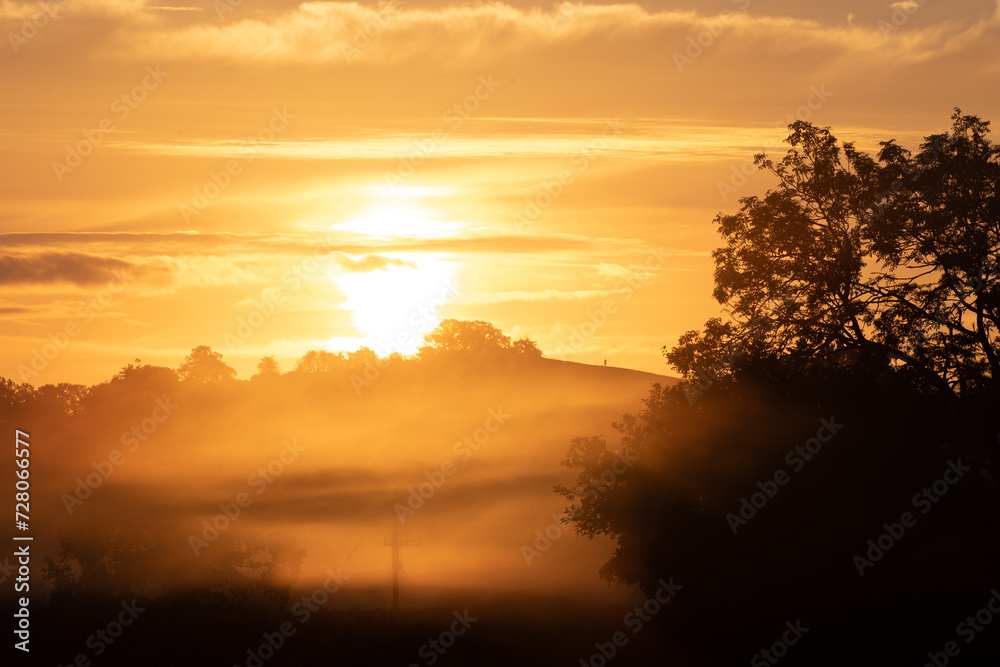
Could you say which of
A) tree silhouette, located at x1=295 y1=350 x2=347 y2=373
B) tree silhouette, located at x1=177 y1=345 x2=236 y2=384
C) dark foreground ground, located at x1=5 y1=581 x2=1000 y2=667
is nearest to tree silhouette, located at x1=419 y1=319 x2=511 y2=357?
tree silhouette, located at x1=295 y1=350 x2=347 y2=373

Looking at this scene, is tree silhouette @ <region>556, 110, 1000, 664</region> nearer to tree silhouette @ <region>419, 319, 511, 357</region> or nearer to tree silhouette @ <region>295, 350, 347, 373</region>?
tree silhouette @ <region>419, 319, 511, 357</region>

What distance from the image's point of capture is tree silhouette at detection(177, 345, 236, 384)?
11756 cm

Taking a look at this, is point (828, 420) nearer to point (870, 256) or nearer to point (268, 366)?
point (870, 256)

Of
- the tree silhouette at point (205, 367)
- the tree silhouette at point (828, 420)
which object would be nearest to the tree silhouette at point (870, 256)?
the tree silhouette at point (828, 420)

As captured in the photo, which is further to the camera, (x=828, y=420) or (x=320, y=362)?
(x=320, y=362)

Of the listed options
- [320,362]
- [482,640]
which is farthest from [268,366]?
[482,640]

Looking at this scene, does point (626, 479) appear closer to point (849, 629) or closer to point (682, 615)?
point (682, 615)

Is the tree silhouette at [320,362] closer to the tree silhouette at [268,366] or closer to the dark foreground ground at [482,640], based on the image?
the tree silhouette at [268,366]

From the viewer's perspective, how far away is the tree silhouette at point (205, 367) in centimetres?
11756

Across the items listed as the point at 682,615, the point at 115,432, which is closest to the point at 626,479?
the point at 682,615

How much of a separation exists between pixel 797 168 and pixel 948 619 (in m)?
15.2

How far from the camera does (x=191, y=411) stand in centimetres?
9838

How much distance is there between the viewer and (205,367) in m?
119

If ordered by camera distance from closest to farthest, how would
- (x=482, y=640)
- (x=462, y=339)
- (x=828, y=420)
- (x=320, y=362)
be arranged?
(x=828, y=420), (x=482, y=640), (x=462, y=339), (x=320, y=362)
